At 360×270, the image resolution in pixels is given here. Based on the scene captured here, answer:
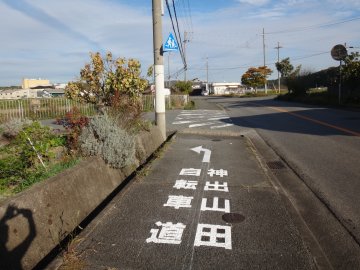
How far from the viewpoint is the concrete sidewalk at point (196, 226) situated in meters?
3.61

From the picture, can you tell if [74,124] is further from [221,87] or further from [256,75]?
[221,87]

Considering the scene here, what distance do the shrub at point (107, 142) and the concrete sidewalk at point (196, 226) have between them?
19.0 inches

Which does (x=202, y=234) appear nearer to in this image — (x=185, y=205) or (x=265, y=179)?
(x=185, y=205)

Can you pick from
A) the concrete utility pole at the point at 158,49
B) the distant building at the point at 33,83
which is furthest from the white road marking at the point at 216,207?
the distant building at the point at 33,83

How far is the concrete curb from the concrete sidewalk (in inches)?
11.1

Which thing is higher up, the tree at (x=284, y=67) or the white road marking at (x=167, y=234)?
the tree at (x=284, y=67)

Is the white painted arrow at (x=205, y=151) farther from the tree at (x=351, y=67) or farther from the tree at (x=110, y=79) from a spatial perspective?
the tree at (x=351, y=67)

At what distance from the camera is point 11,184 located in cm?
538

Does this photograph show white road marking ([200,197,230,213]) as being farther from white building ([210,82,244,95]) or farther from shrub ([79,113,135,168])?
white building ([210,82,244,95])

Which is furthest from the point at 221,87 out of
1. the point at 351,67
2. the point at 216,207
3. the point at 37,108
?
the point at 216,207

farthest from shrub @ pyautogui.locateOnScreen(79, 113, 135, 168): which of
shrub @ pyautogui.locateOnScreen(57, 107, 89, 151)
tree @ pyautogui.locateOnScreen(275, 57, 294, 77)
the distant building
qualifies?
the distant building

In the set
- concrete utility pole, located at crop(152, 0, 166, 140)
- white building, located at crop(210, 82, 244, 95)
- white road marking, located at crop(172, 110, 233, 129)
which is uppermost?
white building, located at crop(210, 82, 244, 95)

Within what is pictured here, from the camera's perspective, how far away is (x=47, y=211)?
3902 millimetres

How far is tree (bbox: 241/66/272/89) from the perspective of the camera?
70.2 metres
